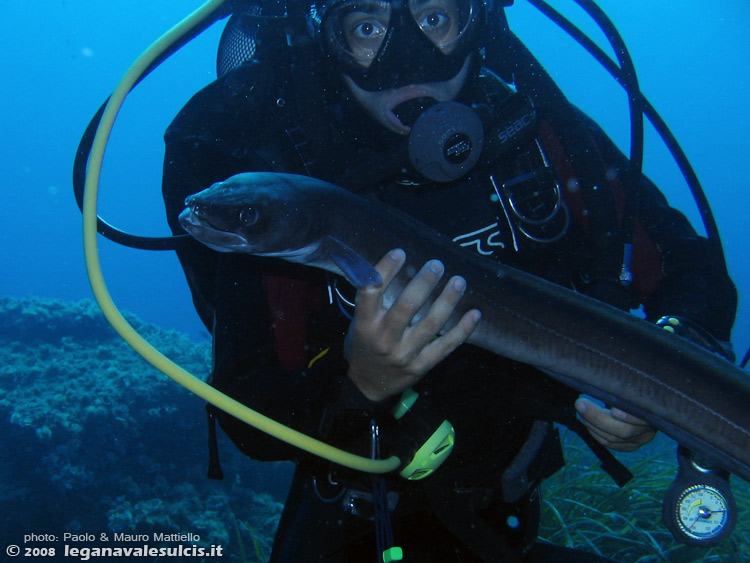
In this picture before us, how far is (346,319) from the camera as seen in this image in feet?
8.50

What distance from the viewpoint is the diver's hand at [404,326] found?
5.94 feet

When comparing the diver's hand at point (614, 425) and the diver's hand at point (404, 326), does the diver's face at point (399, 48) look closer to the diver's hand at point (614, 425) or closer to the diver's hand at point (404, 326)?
the diver's hand at point (404, 326)

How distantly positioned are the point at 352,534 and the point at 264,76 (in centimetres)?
267

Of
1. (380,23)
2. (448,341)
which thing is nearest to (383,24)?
(380,23)

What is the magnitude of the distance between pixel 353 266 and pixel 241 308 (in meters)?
0.81

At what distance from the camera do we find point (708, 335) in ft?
7.93

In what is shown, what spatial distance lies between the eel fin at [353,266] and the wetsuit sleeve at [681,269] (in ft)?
5.40

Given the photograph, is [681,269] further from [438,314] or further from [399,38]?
[399,38]

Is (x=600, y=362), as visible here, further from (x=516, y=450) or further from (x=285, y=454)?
(x=285, y=454)

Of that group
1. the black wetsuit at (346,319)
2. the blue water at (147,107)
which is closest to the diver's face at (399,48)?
the black wetsuit at (346,319)

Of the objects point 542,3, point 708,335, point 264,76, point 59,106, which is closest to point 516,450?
point 708,335

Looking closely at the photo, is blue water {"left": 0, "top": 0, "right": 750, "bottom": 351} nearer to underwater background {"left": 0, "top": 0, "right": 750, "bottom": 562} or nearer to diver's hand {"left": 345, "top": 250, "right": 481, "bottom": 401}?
underwater background {"left": 0, "top": 0, "right": 750, "bottom": 562}

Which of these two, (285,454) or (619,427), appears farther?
(285,454)

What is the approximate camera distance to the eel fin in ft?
5.81
